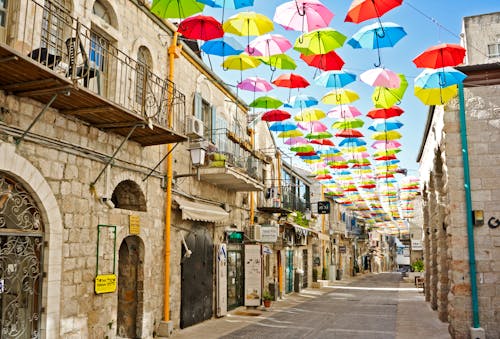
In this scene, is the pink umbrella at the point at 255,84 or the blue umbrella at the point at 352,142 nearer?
the pink umbrella at the point at 255,84

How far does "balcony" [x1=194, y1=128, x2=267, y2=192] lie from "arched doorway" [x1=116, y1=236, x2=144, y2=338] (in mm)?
3465

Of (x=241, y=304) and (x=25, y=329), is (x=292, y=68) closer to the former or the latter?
(x=25, y=329)

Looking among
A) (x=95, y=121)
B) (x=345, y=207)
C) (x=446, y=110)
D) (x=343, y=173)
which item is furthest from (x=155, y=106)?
(x=345, y=207)

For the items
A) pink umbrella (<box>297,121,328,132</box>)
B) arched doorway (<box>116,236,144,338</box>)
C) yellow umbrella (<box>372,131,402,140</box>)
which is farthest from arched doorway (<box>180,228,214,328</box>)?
yellow umbrella (<box>372,131,402,140</box>)

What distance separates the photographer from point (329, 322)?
46.6 ft

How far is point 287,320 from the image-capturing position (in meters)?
14.7

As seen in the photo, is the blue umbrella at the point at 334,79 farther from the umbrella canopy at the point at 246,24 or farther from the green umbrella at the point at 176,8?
the green umbrella at the point at 176,8

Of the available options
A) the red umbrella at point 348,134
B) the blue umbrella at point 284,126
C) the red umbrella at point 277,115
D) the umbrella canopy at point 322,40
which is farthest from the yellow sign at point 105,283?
the red umbrella at point 348,134

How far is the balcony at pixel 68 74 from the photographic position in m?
6.93

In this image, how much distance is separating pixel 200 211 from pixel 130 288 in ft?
10.0

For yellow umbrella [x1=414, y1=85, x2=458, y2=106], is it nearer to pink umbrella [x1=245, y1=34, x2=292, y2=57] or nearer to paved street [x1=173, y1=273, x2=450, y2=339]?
pink umbrella [x1=245, y1=34, x2=292, y2=57]

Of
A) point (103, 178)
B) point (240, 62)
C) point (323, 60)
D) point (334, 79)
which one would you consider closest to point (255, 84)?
point (240, 62)

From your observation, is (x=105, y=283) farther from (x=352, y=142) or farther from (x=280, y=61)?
(x=352, y=142)

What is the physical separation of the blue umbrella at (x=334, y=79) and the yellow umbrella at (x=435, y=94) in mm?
1694
